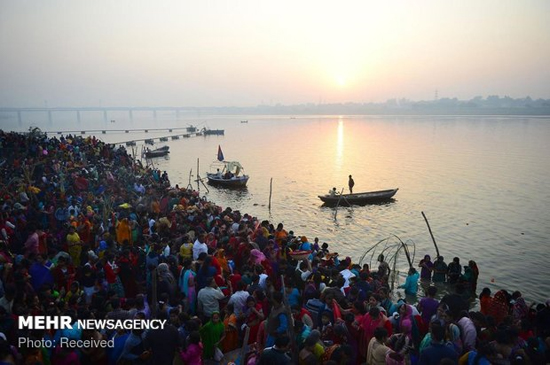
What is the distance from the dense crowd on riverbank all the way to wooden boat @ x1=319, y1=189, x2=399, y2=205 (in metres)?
16.3

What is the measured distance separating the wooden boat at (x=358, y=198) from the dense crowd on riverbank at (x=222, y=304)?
1627 cm

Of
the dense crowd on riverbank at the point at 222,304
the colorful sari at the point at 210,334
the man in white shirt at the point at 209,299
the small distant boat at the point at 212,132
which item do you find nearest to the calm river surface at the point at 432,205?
the dense crowd on riverbank at the point at 222,304

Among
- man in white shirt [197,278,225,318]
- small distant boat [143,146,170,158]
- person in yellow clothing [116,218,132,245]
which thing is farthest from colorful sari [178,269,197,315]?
small distant boat [143,146,170,158]

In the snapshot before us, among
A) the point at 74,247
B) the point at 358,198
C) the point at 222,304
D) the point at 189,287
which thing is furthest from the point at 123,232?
the point at 358,198

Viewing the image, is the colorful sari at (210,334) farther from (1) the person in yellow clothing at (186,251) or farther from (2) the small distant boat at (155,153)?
(2) the small distant boat at (155,153)

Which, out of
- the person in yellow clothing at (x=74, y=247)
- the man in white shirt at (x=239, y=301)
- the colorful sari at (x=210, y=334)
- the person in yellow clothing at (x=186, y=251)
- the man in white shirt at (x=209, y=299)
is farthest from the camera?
the person in yellow clothing at (x=74, y=247)

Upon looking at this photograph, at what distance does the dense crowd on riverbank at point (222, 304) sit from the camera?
18.6ft

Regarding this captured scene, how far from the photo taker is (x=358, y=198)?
30.8 m

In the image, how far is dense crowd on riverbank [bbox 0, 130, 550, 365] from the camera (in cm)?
566

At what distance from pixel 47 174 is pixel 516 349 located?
20961mm

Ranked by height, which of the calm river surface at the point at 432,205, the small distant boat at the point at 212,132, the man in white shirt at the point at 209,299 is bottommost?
the calm river surface at the point at 432,205

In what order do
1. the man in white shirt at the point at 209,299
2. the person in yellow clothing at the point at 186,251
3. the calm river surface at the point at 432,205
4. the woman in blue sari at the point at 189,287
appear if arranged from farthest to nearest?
1. the calm river surface at the point at 432,205
2. the person in yellow clothing at the point at 186,251
3. the woman in blue sari at the point at 189,287
4. the man in white shirt at the point at 209,299

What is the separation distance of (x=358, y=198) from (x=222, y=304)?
23852mm

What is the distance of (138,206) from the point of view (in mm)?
16656
